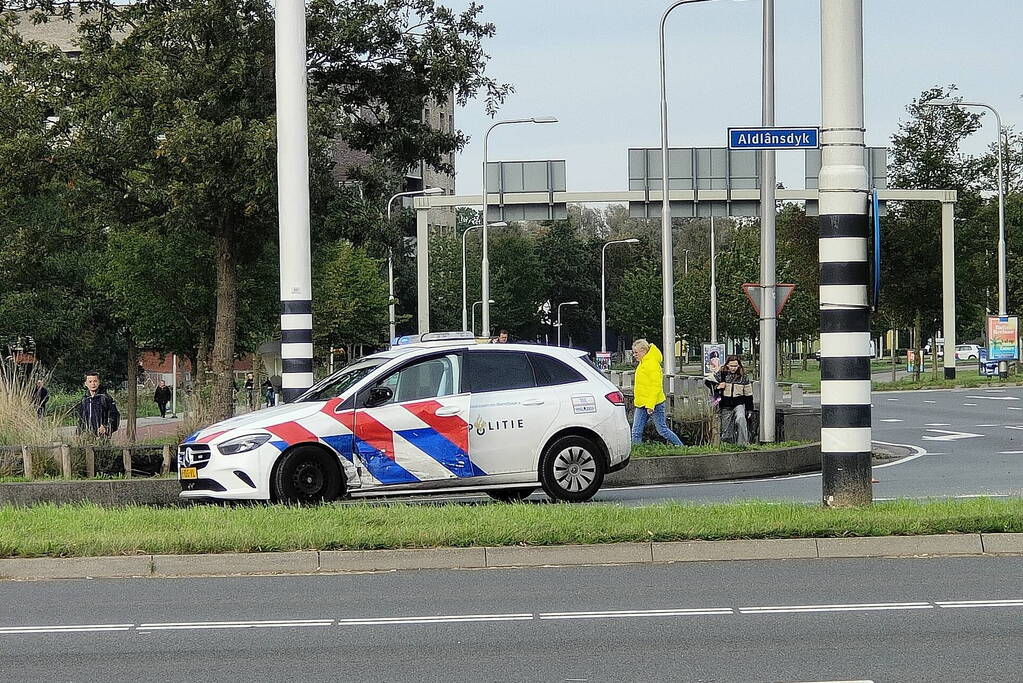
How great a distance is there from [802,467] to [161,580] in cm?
1163

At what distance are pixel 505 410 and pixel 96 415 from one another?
571 cm

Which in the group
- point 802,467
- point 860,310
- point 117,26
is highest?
point 117,26

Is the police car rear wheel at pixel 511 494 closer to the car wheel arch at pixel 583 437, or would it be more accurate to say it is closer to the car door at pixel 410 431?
the car wheel arch at pixel 583 437

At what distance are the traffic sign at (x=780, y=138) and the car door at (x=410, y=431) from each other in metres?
3.70

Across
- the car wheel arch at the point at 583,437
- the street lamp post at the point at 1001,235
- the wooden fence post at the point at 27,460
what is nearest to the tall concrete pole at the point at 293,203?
the wooden fence post at the point at 27,460

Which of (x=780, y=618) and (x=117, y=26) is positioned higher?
(x=117, y=26)

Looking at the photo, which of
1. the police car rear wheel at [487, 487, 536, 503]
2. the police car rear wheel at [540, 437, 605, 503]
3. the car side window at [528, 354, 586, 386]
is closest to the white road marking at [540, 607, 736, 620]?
the police car rear wheel at [540, 437, 605, 503]

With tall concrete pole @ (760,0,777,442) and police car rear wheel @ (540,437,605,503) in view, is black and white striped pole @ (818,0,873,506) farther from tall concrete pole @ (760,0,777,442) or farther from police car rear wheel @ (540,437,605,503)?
tall concrete pole @ (760,0,777,442)

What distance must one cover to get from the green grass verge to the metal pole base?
21.6 feet

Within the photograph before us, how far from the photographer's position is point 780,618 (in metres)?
8.48

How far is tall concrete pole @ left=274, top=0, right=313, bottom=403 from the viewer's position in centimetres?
1670

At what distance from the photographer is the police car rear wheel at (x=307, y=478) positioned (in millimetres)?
13969

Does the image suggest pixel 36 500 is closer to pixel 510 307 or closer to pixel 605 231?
pixel 510 307

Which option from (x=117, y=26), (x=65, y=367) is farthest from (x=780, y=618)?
(x=65, y=367)
